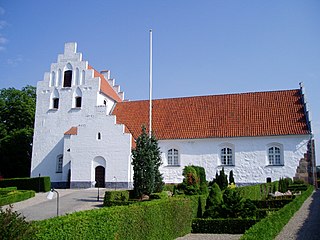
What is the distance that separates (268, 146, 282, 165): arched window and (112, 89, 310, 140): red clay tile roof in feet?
4.19

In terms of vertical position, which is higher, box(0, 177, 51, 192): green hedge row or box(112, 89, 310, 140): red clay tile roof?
box(112, 89, 310, 140): red clay tile roof

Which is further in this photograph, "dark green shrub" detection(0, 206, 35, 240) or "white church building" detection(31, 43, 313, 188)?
"white church building" detection(31, 43, 313, 188)

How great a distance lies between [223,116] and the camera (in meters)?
28.1

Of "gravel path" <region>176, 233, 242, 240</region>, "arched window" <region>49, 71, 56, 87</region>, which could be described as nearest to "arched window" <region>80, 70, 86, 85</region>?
"arched window" <region>49, 71, 56, 87</region>

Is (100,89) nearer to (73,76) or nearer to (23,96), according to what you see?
(73,76)

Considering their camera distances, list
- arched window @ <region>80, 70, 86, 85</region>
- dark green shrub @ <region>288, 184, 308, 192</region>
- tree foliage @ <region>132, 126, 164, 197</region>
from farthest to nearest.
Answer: arched window @ <region>80, 70, 86, 85</region>, dark green shrub @ <region>288, 184, 308, 192</region>, tree foliage @ <region>132, 126, 164, 197</region>

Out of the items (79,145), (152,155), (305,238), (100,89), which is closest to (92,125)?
(79,145)

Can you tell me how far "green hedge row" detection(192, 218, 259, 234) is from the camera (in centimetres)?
1141

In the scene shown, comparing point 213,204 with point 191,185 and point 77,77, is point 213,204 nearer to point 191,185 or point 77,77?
point 191,185

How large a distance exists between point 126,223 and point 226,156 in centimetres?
1976

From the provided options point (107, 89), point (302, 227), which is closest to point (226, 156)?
point (107, 89)

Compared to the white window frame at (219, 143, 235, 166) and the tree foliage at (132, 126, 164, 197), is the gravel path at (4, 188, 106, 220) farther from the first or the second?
the white window frame at (219, 143, 235, 166)

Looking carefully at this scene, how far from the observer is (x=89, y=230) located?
6.64 metres

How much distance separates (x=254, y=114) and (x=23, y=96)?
24741 mm
